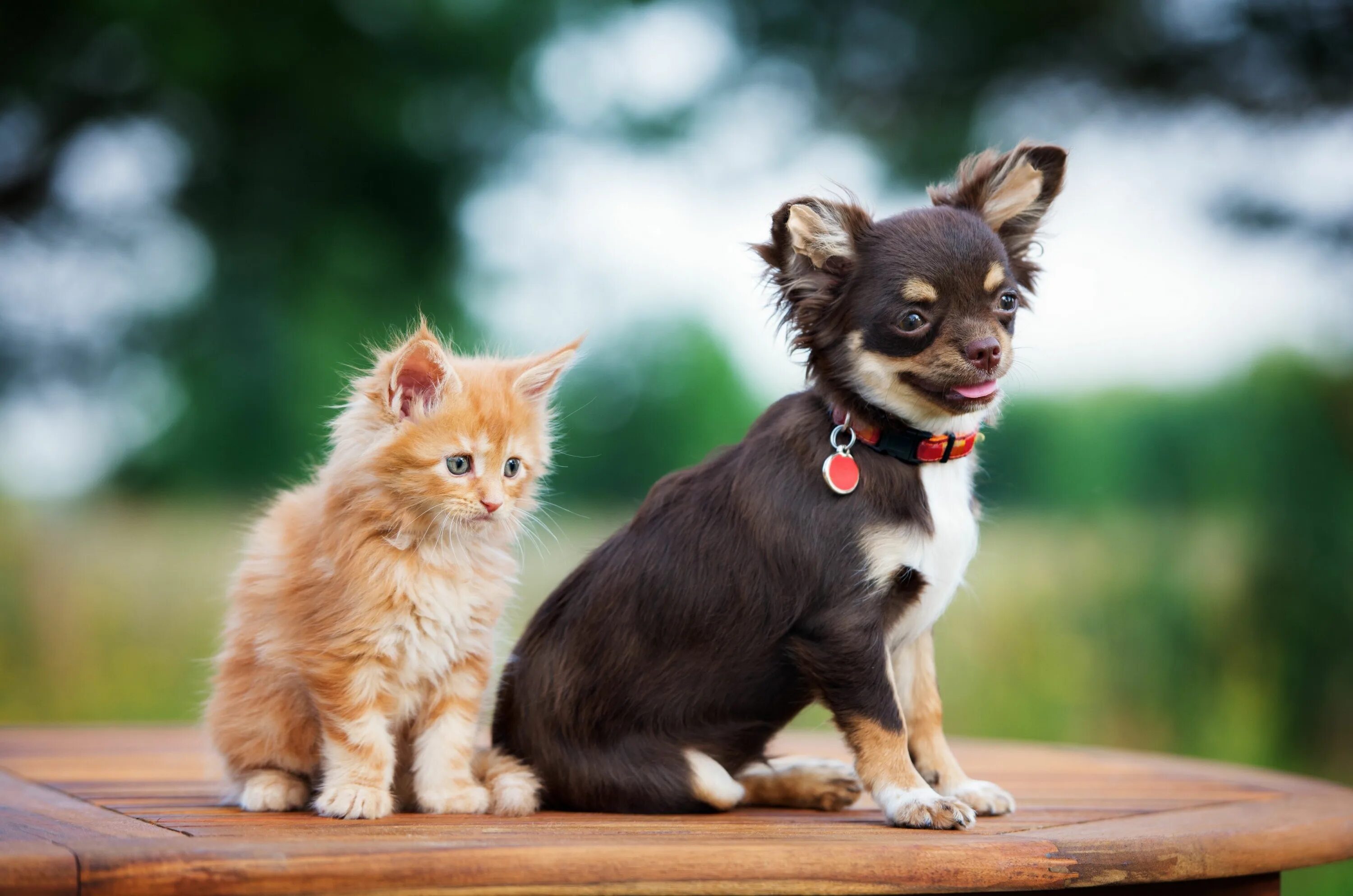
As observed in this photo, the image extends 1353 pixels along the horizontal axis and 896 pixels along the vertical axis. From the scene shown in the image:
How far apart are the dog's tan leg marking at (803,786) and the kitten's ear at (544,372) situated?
86 centimetres

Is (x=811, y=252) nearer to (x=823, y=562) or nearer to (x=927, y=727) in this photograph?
(x=823, y=562)

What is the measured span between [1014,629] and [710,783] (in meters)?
3.15

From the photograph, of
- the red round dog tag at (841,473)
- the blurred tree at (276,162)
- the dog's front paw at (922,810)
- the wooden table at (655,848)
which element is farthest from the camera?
the blurred tree at (276,162)

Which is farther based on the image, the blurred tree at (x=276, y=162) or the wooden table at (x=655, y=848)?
the blurred tree at (x=276, y=162)

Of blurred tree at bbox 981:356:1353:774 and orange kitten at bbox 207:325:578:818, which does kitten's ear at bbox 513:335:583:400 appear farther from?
blurred tree at bbox 981:356:1353:774

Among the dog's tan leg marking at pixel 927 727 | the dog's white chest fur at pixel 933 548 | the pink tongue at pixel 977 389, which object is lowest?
the dog's tan leg marking at pixel 927 727

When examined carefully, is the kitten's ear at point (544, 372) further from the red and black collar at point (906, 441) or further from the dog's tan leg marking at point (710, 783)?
the dog's tan leg marking at point (710, 783)

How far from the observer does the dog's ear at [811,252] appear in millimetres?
2258

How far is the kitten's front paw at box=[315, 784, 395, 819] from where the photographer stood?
2135mm

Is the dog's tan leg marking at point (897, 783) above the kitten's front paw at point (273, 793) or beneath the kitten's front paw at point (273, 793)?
above

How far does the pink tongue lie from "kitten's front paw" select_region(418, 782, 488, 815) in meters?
1.14

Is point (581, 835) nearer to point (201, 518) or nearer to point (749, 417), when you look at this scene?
point (749, 417)

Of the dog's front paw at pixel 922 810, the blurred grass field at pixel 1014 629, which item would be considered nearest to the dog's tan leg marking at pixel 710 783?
the dog's front paw at pixel 922 810

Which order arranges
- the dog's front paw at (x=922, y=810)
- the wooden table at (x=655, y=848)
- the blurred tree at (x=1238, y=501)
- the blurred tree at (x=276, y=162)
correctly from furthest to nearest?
the blurred tree at (x=276, y=162)
the blurred tree at (x=1238, y=501)
the dog's front paw at (x=922, y=810)
the wooden table at (x=655, y=848)
